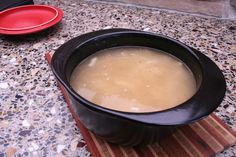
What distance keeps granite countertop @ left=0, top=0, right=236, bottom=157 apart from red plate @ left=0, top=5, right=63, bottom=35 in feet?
0.15

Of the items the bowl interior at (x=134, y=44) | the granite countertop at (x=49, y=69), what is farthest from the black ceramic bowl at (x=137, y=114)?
the granite countertop at (x=49, y=69)

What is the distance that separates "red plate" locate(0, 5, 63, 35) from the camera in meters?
0.91

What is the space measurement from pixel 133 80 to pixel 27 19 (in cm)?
67

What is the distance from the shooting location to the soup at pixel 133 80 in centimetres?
50

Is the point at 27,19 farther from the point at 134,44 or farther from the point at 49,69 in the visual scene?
the point at 134,44

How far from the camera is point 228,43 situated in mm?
896

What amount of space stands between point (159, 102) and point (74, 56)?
0.70 ft

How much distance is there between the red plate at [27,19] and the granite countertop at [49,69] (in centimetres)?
5

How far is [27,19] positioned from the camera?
102cm

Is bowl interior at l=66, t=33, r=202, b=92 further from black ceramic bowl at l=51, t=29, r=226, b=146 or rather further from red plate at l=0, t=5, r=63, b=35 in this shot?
red plate at l=0, t=5, r=63, b=35

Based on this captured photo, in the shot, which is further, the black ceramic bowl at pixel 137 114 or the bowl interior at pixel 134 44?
the bowl interior at pixel 134 44

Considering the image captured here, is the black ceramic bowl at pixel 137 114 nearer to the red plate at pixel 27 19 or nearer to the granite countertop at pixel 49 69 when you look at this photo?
the granite countertop at pixel 49 69

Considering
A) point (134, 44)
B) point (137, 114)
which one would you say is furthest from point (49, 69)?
point (137, 114)

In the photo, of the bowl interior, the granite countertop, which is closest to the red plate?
the granite countertop
